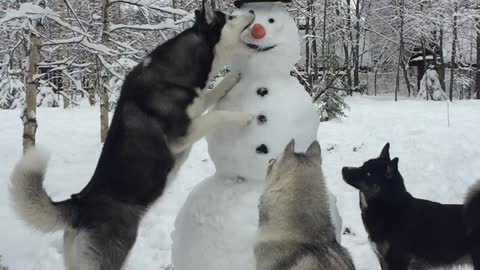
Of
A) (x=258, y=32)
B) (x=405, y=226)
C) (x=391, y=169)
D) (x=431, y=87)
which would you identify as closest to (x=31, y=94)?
(x=258, y=32)

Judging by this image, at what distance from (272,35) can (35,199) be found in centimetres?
202

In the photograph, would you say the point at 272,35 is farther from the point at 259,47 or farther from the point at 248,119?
the point at 248,119

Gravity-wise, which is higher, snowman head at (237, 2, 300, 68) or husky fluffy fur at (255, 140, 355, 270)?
snowman head at (237, 2, 300, 68)

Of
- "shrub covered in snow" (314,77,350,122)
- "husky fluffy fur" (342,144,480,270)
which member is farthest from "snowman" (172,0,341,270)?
"shrub covered in snow" (314,77,350,122)

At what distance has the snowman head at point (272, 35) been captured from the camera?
152 inches

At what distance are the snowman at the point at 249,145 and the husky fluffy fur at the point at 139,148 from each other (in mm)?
130

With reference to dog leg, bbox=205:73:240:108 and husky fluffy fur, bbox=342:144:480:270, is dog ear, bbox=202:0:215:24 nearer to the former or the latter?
dog leg, bbox=205:73:240:108

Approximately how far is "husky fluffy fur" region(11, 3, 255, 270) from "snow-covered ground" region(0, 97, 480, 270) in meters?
0.32

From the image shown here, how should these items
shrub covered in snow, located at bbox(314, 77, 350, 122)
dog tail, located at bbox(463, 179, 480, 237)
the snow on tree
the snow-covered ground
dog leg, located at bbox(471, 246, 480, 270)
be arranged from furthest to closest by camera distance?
the snow on tree
shrub covered in snow, located at bbox(314, 77, 350, 122)
the snow-covered ground
dog leg, located at bbox(471, 246, 480, 270)
dog tail, located at bbox(463, 179, 480, 237)

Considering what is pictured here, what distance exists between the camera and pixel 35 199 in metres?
3.64

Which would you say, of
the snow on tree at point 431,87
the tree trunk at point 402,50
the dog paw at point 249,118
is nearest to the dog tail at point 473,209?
the dog paw at point 249,118

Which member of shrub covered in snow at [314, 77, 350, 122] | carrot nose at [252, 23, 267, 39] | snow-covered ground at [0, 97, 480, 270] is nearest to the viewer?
carrot nose at [252, 23, 267, 39]

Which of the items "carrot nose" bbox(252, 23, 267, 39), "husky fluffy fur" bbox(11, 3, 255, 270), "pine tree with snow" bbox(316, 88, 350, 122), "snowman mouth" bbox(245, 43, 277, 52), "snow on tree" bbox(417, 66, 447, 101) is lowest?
"snow on tree" bbox(417, 66, 447, 101)

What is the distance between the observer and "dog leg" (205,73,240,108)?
401 centimetres
